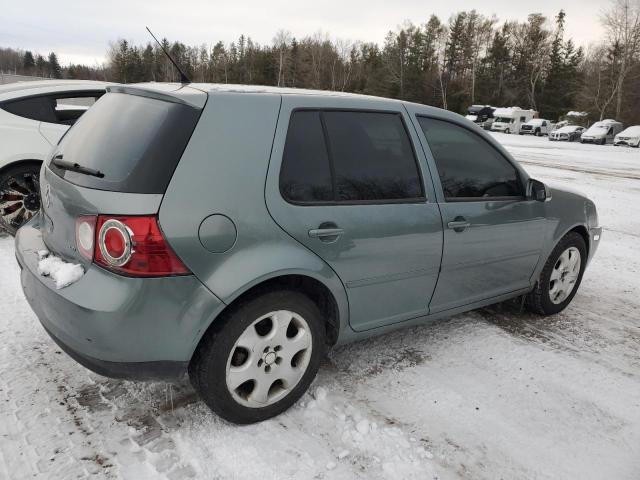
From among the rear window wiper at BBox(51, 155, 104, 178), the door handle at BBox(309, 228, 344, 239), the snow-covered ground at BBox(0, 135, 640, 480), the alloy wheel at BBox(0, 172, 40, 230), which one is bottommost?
the snow-covered ground at BBox(0, 135, 640, 480)

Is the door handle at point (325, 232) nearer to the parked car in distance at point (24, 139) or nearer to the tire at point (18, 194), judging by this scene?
the parked car in distance at point (24, 139)

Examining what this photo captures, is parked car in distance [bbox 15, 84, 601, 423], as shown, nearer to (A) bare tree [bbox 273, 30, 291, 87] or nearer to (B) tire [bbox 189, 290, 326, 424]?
(B) tire [bbox 189, 290, 326, 424]

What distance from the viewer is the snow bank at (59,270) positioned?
2246 millimetres

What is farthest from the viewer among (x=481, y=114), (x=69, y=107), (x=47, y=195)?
(x=481, y=114)

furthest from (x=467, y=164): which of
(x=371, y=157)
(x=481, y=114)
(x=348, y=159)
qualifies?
(x=481, y=114)

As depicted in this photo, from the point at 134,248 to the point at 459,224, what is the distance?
1.98 meters

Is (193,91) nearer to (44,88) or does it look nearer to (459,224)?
(459,224)

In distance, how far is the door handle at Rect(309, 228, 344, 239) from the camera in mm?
2496

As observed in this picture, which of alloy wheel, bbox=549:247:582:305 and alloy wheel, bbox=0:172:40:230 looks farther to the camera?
alloy wheel, bbox=0:172:40:230

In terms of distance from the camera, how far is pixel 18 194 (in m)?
5.38

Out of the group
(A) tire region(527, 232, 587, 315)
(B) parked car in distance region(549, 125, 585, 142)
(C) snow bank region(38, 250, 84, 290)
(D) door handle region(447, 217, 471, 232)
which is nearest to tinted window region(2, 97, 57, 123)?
(C) snow bank region(38, 250, 84, 290)

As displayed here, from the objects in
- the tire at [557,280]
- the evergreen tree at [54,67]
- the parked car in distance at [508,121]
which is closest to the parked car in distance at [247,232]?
the tire at [557,280]

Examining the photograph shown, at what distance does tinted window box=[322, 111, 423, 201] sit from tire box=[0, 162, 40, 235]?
4145mm

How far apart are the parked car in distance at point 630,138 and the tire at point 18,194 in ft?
117
